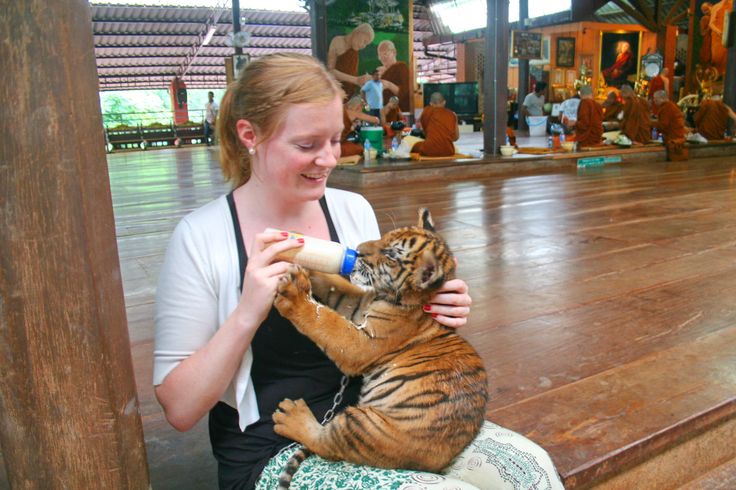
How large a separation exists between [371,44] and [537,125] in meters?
6.07

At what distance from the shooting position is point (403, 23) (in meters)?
13.1

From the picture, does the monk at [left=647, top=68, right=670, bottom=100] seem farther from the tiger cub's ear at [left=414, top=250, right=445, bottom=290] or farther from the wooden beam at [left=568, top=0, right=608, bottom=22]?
the tiger cub's ear at [left=414, top=250, right=445, bottom=290]

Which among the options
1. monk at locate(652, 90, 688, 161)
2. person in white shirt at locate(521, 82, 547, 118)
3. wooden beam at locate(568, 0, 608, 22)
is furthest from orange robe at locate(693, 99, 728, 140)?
wooden beam at locate(568, 0, 608, 22)

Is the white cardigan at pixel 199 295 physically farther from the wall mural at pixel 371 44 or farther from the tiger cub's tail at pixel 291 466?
the wall mural at pixel 371 44

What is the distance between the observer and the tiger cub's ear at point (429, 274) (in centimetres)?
135

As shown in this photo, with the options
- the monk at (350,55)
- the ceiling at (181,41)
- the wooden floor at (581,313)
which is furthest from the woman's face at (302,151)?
the ceiling at (181,41)

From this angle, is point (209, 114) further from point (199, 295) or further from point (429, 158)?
point (199, 295)

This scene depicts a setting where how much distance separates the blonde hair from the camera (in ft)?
4.31

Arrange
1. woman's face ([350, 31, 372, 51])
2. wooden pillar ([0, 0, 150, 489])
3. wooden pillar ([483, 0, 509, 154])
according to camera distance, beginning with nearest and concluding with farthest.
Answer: wooden pillar ([0, 0, 150, 489])
wooden pillar ([483, 0, 509, 154])
woman's face ([350, 31, 372, 51])

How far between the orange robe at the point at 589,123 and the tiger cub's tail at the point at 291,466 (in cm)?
1052

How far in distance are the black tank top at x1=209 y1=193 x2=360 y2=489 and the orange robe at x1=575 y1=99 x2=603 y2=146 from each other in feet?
34.0

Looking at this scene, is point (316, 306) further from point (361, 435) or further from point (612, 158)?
point (612, 158)

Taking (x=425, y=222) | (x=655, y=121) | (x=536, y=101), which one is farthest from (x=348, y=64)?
(x=425, y=222)

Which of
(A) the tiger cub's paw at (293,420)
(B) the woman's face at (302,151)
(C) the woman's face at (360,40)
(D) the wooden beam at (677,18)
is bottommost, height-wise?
(A) the tiger cub's paw at (293,420)
